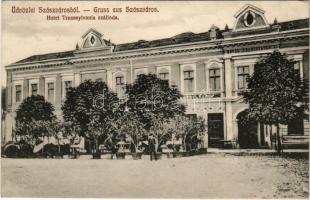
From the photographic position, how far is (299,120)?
10.6 meters

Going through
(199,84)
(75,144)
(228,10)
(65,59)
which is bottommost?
(75,144)

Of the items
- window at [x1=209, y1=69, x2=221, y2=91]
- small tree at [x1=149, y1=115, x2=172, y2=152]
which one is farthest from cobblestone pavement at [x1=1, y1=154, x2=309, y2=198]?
window at [x1=209, y1=69, x2=221, y2=91]

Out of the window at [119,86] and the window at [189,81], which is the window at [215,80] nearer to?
the window at [189,81]

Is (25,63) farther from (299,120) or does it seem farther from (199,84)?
(299,120)

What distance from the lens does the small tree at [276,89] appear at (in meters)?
10.7

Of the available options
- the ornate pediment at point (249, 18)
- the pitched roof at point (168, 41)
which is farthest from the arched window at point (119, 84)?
the ornate pediment at point (249, 18)

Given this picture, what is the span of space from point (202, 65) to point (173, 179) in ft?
11.3

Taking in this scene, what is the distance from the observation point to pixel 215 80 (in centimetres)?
1165

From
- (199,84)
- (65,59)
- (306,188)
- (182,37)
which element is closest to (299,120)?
(306,188)

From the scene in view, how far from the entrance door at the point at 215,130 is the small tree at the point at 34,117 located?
462 cm

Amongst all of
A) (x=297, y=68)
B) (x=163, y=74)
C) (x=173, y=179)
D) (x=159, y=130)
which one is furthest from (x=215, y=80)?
(x=173, y=179)

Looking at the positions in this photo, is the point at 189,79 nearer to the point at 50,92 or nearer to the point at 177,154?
the point at 177,154

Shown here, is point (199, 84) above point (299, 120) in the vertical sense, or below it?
above

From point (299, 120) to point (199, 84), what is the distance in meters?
2.78
